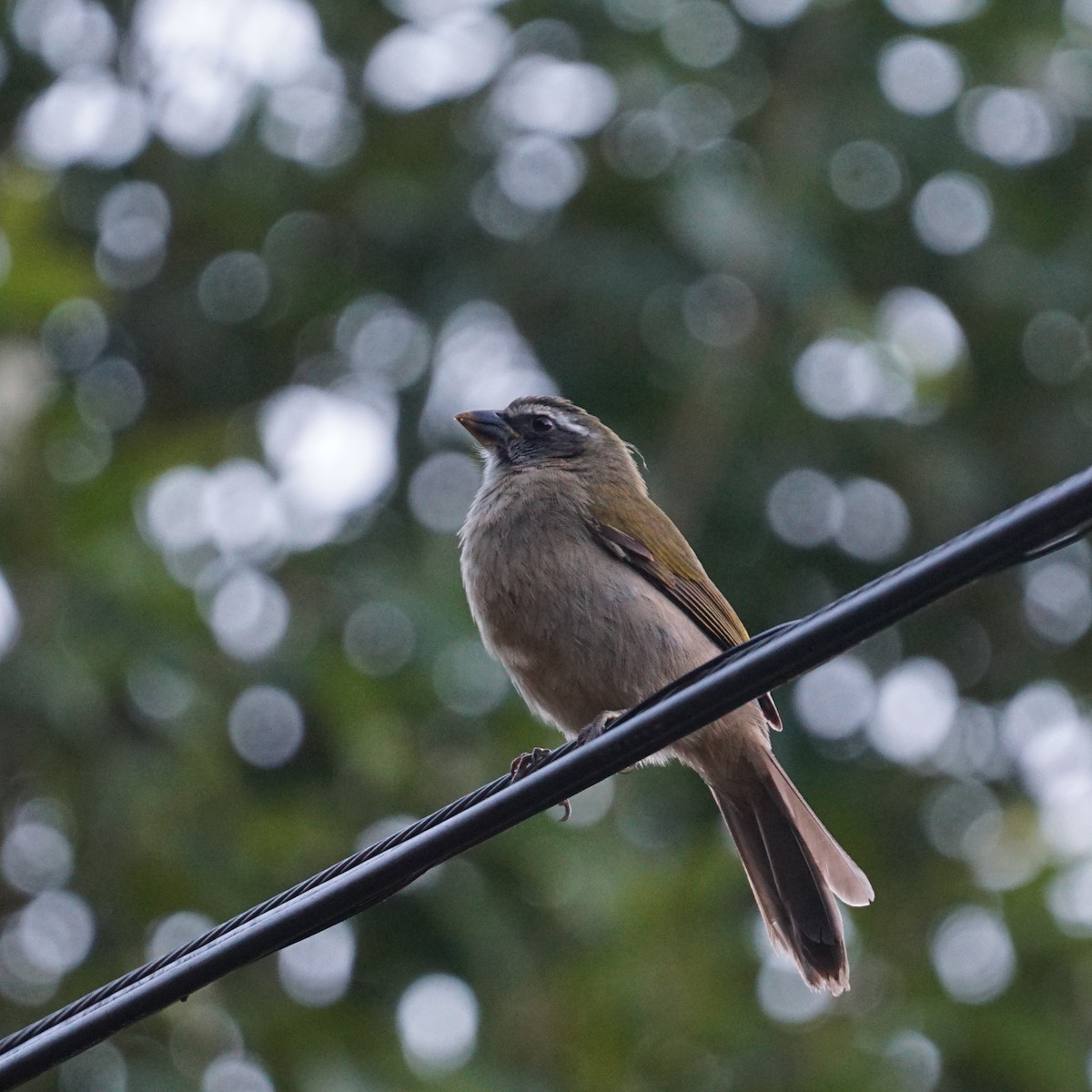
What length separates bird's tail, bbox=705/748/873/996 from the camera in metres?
5.46

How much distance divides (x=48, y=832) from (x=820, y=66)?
5.81 metres

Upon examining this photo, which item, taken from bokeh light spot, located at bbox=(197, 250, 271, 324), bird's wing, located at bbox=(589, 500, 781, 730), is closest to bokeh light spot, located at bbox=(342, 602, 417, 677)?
bird's wing, located at bbox=(589, 500, 781, 730)

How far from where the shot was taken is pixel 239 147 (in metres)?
9.58

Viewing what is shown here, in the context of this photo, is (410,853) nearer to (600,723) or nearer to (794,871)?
(600,723)

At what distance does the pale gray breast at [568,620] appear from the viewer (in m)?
5.41

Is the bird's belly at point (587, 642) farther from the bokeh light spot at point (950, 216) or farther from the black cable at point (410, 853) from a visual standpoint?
the bokeh light spot at point (950, 216)

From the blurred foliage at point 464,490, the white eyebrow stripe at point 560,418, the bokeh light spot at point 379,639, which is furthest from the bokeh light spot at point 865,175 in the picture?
the bokeh light spot at point 379,639

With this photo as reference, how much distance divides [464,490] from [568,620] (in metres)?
4.38

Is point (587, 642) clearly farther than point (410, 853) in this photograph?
Yes

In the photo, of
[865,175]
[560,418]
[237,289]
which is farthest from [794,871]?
[237,289]

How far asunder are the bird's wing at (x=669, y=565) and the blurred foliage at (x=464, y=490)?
4.08ft

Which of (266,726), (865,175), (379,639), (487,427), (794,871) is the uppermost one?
(865,175)

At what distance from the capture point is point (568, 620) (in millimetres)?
5406

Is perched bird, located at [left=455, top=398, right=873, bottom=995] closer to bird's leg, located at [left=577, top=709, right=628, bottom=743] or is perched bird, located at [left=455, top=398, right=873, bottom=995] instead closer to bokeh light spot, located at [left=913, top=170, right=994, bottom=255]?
bird's leg, located at [left=577, top=709, right=628, bottom=743]
